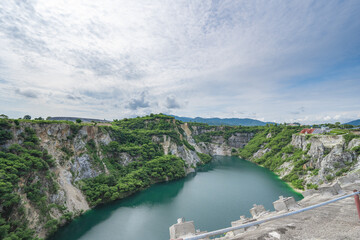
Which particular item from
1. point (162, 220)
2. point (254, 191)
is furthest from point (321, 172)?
point (162, 220)

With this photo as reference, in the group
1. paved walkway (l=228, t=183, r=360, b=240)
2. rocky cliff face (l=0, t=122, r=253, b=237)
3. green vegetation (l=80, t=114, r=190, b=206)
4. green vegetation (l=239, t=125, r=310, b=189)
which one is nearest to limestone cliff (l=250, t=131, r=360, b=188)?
green vegetation (l=239, t=125, r=310, b=189)

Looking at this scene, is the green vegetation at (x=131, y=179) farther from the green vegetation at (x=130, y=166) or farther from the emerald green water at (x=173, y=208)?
the emerald green water at (x=173, y=208)

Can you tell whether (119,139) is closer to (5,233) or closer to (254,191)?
(5,233)

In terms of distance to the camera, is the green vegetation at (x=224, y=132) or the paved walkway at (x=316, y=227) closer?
the paved walkway at (x=316, y=227)

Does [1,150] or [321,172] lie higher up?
[1,150]

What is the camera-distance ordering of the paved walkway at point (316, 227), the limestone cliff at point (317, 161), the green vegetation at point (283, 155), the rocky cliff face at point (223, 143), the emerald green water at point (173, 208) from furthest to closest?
the rocky cliff face at point (223, 143), the green vegetation at point (283, 155), the limestone cliff at point (317, 161), the emerald green water at point (173, 208), the paved walkway at point (316, 227)

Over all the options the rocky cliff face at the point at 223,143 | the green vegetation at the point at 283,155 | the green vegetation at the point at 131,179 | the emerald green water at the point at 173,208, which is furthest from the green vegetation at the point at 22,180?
the rocky cliff face at the point at 223,143

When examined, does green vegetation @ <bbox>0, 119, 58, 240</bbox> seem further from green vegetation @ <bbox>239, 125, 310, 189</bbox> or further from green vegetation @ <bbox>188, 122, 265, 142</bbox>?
green vegetation @ <bbox>188, 122, 265, 142</bbox>
